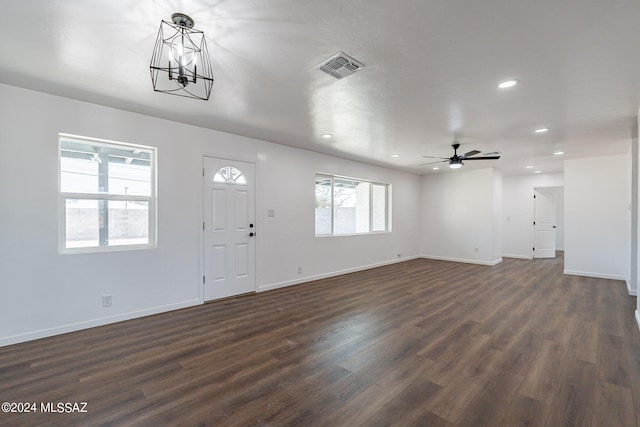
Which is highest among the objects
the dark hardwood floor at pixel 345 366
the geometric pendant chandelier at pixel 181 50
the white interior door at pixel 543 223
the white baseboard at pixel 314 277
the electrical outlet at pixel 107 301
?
the geometric pendant chandelier at pixel 181 50

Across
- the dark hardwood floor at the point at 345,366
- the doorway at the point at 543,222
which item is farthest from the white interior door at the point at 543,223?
the dark hardwood floor at the point at 345,366

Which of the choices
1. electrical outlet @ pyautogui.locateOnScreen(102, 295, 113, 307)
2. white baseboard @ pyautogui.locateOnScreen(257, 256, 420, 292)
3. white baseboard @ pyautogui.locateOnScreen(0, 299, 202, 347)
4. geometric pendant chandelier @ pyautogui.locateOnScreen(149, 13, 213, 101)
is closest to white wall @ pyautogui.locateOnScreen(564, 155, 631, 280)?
white baseboard @ pyautogui.locateOnScreen(257, 256, 420, 292)

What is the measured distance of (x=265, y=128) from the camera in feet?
13.8

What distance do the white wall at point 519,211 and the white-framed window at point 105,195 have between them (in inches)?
366

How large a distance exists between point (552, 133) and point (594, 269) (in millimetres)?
3818

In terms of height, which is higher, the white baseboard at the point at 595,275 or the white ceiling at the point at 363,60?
the white ceiling at the point at 363,60

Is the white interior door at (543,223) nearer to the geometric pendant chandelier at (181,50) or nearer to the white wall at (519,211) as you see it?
the white wall at (519,211)

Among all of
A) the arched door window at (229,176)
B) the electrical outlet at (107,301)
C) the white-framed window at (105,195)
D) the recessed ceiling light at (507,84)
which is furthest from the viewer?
the arched door window at (229,176)

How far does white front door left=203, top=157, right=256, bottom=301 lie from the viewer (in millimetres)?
4289

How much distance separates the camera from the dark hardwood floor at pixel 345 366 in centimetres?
190

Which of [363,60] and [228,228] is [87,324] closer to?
[228,228]

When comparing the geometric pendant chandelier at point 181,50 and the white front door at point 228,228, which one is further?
the white front door at point 228,228

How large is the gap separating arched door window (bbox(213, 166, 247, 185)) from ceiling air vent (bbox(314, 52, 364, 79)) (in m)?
2.59

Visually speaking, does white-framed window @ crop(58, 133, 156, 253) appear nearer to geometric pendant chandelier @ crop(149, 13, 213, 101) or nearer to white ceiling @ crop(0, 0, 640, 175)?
white ceiling @ crop(0, 0, 640, 175)
